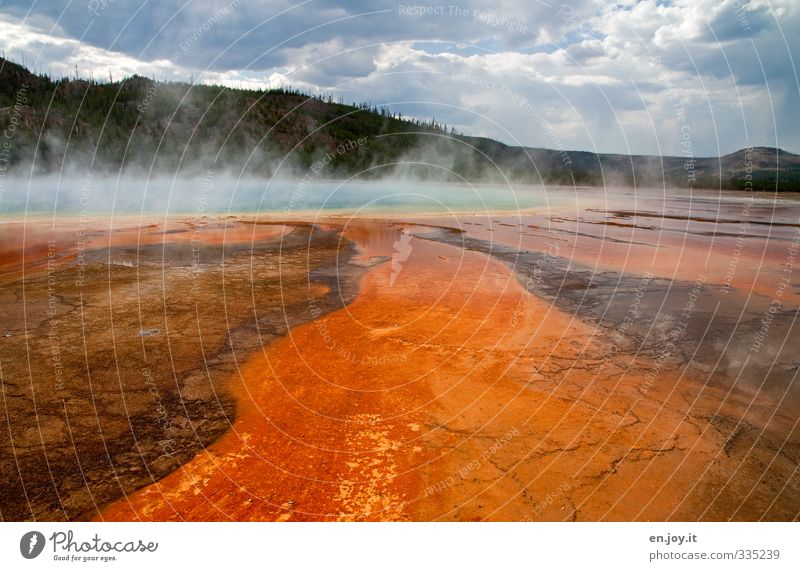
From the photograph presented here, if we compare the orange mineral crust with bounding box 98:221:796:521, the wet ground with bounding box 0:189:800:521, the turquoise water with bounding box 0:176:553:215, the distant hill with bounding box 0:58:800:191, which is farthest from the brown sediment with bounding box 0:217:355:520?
the distant hill with bounding box 0:58:800:191

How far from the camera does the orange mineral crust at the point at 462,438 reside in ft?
16.7

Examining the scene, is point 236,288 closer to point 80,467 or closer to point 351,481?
point 80,467

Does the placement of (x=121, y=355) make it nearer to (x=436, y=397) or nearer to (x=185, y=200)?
(x=436, y=397)

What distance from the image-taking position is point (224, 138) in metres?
93.4

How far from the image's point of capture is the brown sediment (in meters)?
5.61

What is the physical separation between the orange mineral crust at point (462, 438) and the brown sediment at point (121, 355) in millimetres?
599

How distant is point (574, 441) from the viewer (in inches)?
245

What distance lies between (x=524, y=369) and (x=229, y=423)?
5.20 m

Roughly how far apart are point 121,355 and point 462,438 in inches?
269

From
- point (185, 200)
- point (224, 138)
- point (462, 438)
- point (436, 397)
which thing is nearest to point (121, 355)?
point (436, 397)

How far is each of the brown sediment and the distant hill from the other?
5206 centimetres

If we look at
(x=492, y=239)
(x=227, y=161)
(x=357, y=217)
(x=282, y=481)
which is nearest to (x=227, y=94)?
(x=227, y=161)

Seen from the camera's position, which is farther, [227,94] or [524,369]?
[227,94]

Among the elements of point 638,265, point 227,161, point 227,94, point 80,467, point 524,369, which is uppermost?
point 227,94
